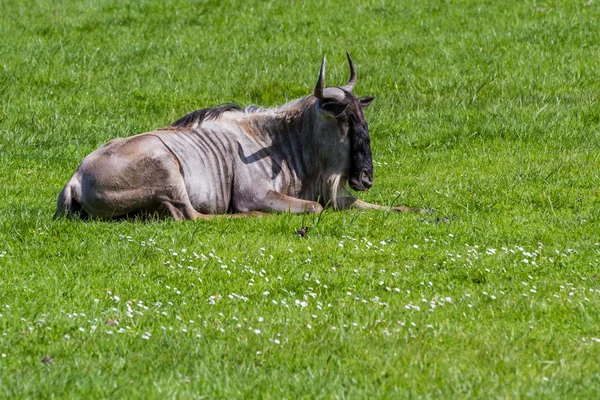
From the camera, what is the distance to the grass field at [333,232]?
602 centimetres

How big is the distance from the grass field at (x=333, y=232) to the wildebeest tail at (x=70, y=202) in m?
0.42

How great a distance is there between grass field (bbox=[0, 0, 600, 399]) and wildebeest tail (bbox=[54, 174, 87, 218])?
416 mm

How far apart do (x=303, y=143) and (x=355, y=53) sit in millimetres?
6604

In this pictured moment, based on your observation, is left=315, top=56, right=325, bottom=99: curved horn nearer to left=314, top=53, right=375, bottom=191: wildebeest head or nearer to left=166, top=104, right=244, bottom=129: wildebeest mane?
left=314, top=53, right=375, bottom=191: wildebeest head

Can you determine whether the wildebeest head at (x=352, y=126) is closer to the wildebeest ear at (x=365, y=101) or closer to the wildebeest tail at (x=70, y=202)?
the wildebeest ear at (x=365, y=101)

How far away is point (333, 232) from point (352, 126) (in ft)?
5.77

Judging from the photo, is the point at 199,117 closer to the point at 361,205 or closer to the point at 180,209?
the point at 180,209

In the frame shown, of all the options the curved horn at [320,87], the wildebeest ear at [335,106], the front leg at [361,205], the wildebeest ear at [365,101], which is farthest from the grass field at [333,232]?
the curved horn at [320,87]

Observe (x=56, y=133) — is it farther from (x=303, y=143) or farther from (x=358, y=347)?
(x=358, y=347)

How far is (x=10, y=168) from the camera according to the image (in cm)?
1267

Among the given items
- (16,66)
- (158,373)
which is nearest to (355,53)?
(16,66)

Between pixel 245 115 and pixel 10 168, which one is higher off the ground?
pixel 245 115

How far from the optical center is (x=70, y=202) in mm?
10055

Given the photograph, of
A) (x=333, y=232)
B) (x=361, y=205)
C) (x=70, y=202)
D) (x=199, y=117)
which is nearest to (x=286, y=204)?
(x=361, y=205)
